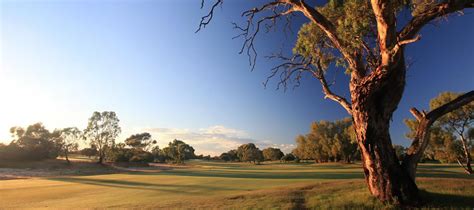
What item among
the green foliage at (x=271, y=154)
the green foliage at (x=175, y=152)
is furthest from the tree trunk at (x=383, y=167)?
A: the green foliage at (x=271, y=154)

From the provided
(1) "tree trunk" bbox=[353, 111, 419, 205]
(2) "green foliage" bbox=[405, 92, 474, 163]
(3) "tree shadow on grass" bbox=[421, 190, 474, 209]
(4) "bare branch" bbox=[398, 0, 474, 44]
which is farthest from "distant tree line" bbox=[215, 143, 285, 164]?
(4) "bare branch" bbox=[398, 0, 474, 44]

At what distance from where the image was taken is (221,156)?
156875 millimetres

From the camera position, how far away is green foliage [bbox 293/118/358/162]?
74.9 m

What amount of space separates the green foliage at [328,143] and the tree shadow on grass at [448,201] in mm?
62106

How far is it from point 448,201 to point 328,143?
6853 cm

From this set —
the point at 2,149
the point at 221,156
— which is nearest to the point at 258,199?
the point at 2,149

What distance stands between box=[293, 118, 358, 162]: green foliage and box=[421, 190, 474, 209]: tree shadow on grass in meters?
62.1

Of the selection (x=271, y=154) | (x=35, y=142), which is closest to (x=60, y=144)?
(x=35, y=142)

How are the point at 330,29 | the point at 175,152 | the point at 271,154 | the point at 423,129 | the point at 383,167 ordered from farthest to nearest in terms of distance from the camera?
1. the point at 271,154
2. the point at 175,152
3. the point at 330,29
4. the point at 423,129
5. the point at 383,167

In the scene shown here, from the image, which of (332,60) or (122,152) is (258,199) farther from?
(122,152)

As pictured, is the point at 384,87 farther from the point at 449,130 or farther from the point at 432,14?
the point at 449,130

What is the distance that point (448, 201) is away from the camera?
11570 millimetres

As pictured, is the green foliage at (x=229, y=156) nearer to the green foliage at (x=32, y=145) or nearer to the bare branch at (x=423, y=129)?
the green foliage at (x=32, y=145)

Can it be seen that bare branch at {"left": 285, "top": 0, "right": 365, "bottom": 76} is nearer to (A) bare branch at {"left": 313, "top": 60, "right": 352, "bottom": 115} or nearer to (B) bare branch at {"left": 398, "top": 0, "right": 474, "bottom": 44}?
(A) bare branch at {"left": 313, "top": 60, "right": 352, "bottom": 115}
